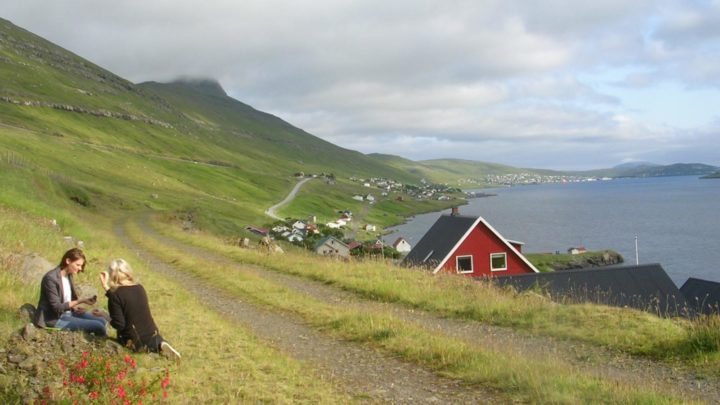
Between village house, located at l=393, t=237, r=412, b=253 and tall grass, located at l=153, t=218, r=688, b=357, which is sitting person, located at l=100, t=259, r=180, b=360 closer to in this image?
tall grass, located at l=153, t=218, r=688, b=357

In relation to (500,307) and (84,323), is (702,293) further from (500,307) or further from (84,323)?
(84,323)

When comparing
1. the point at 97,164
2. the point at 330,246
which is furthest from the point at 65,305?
the point at 97,164

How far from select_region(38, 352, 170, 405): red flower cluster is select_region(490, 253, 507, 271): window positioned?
3832 cm

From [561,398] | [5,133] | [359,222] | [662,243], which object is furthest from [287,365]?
[359,222]

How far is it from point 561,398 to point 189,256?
22.1 metres

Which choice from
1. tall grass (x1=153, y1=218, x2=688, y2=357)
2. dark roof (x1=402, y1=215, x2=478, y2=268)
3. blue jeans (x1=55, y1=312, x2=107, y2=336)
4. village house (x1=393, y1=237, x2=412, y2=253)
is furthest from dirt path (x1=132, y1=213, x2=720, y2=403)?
village house (x1=393, y1=237, x2=412, y2=253)

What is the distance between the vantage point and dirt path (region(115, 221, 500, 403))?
871 centimetres

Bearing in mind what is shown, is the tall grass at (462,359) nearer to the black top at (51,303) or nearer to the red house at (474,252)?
the black top at (51,303)

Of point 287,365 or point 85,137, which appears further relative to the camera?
point 85,137

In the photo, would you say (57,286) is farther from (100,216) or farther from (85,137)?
(85,137)

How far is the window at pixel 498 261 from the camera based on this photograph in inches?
1735

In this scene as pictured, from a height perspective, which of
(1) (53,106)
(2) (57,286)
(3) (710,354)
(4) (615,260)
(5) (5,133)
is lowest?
(4) (615,260)

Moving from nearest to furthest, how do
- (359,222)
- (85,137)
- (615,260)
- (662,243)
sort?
(615,260), (662,243), (85,137), (359,222)

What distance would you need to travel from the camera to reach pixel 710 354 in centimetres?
1034
